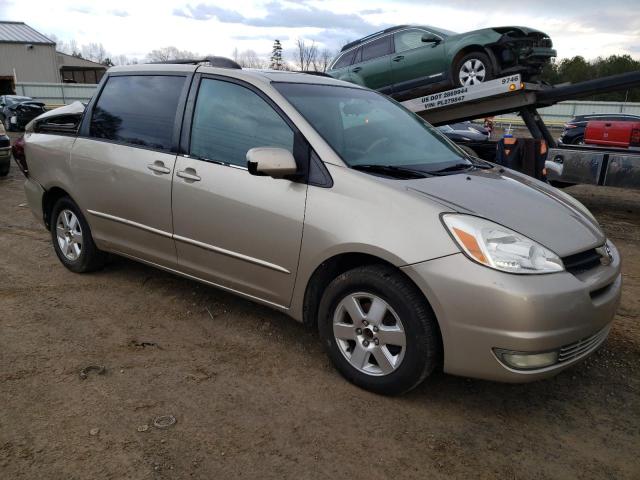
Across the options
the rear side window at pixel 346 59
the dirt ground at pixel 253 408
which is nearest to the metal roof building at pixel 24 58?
the rear side window at pixel 346 59

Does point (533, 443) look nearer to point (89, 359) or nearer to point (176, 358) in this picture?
point (176, 358)

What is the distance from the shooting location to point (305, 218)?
10.0 feet

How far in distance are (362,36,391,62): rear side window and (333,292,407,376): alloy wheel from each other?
7.64 meters

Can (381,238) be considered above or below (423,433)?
above

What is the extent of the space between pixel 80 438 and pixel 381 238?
1.76m

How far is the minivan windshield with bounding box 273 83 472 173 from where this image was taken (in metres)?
3.30

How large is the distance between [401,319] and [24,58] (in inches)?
1904

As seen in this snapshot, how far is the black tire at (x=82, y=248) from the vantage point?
457cm

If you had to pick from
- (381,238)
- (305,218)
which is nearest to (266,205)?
(305,218)

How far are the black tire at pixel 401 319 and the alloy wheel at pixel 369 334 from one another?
0.03 m

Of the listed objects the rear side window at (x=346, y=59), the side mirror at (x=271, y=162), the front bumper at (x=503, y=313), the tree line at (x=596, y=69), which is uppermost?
the tree line at (x=596, y=69)

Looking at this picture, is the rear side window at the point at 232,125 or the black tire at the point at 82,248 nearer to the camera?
the rear side window at the point at 232,125

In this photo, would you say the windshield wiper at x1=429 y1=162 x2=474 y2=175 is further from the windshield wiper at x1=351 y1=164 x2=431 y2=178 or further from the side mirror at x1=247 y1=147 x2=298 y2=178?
the side mirror at x1=247 y1=147 x2=298 y2=178

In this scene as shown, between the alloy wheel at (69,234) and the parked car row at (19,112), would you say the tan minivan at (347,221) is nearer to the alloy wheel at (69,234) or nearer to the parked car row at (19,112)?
the alloy wheel at (69,234)
